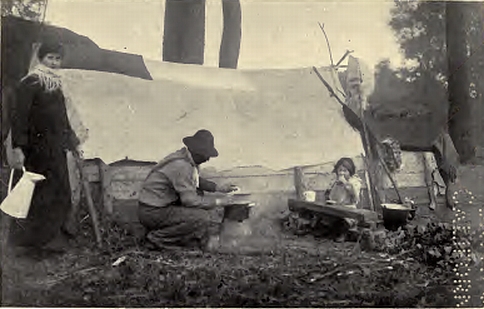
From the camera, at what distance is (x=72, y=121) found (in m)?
5.09

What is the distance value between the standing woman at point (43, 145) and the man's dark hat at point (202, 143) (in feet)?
2.49

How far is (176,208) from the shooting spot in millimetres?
5031

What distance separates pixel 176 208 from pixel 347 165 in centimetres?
123

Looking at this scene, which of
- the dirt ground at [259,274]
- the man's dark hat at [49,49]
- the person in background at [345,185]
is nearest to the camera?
the dirt ground at [259,274]

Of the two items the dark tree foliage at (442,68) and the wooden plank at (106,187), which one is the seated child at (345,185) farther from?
the wooden plank at (106,187)

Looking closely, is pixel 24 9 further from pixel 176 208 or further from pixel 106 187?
pixel 176 208

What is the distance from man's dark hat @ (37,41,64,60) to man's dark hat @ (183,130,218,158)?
1042 millimetres

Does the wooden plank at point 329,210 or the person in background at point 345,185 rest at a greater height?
the person in background at point 345,185

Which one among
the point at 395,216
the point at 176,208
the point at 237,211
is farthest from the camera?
the point at 395,216

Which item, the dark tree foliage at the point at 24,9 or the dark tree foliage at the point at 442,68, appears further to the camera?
the dark tree foliage at the point at 442,68

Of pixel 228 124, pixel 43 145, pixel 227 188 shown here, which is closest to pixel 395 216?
pixel 227 188

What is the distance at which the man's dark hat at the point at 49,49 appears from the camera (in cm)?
510

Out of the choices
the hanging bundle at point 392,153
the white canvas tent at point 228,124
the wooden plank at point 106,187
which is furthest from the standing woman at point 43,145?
the hanging bundle at point 392,153

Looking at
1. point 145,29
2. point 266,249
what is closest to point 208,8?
point 145,29
